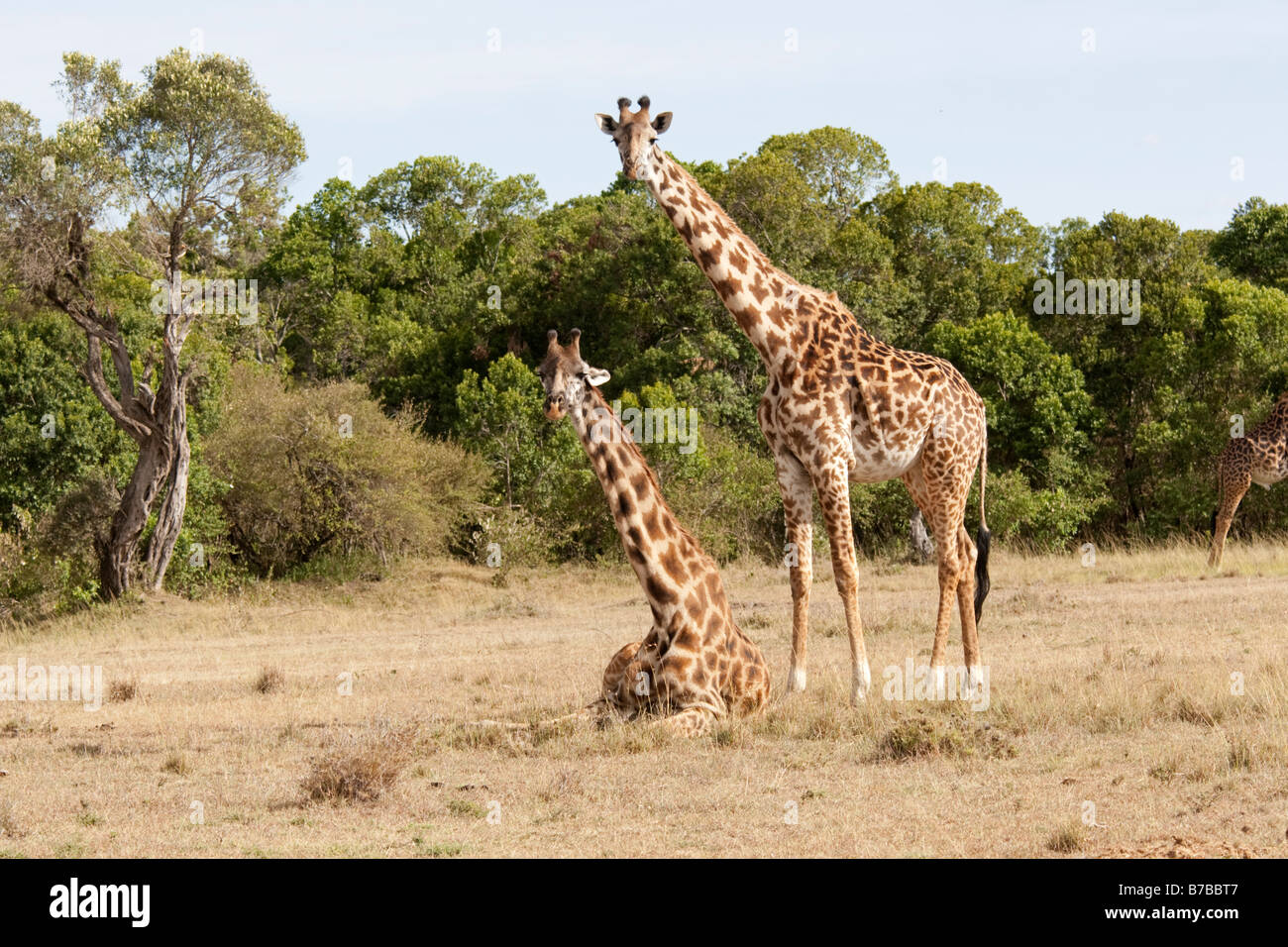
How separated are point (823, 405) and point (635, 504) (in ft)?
5.92

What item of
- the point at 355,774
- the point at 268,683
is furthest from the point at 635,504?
the point at 268,683

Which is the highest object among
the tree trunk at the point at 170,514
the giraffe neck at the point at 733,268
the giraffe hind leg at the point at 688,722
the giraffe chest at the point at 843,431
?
the giraffe neck at the point at 733,268

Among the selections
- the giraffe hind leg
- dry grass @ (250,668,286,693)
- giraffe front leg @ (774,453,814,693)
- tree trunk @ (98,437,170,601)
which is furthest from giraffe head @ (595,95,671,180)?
tree trunk @ (98,437,170,601)

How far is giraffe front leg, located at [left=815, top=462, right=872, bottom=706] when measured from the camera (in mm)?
10773

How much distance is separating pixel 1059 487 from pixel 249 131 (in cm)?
1562

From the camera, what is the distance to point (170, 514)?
78.1 feet

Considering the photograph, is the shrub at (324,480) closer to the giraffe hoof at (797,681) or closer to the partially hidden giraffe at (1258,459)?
the partially hidden giraffe at (1258,459)

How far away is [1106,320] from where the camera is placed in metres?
28.9

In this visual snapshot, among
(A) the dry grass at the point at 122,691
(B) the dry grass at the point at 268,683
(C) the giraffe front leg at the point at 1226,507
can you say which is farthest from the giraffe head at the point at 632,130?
(C) the giraffe front leg at the point at 1226,507

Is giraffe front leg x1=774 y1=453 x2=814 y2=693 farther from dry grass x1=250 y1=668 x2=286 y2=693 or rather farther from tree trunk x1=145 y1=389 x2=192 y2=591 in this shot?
tree trunk x1=145 y1=389 x2=192 y2=591

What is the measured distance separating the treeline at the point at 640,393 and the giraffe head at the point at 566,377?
14.9 meters

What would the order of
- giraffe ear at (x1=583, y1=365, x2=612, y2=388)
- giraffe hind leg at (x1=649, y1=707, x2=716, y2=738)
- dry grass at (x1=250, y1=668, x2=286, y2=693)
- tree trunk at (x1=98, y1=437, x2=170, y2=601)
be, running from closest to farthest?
giraffe hind leg at (x1=649, y1=707, x2=716, y2=738) → giraffe ear at (x1=583, y1=365, x2=612, y2=388) → dry grass at (x1=250, y1=668, x2=286, y2=693) → tree trunk at (x1=98, y1=437, x2=170, y2=601)

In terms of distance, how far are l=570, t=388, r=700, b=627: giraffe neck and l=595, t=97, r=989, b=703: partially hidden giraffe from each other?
1.35 meters

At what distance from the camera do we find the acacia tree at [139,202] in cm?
2188
